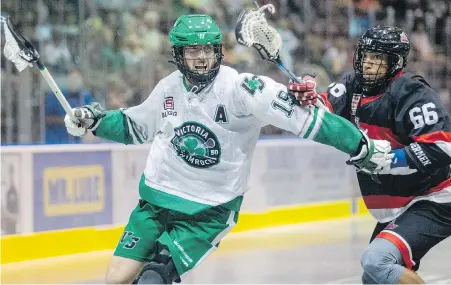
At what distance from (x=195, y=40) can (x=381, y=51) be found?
3.03 feet

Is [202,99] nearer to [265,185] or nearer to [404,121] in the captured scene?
[404,121]

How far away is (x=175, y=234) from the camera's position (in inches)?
164

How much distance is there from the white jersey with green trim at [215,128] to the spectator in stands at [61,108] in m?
3.83

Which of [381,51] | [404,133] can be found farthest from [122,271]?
[381,51]

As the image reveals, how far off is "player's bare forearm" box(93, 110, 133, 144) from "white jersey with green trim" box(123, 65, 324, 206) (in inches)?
6.2

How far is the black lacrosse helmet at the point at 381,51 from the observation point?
4.52m

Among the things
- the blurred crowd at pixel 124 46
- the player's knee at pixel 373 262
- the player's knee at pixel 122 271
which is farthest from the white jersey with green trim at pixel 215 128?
the blurred crowd at pixel 124 46

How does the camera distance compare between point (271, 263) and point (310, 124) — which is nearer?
point (310, 124)

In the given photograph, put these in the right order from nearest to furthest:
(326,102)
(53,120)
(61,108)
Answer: (326,102), (53,120), (61,108)

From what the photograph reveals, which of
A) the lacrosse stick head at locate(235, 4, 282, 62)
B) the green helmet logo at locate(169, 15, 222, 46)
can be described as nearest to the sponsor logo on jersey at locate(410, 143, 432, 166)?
the lacrosse stick head at locate(235, 4, 282, 62)

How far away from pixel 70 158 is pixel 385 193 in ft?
12.8

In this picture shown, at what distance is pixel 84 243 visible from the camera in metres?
7.95

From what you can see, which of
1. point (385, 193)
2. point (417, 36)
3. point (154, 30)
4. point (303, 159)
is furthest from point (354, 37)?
point (385, 193)

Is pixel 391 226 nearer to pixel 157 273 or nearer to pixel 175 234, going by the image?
pixel 175 234
